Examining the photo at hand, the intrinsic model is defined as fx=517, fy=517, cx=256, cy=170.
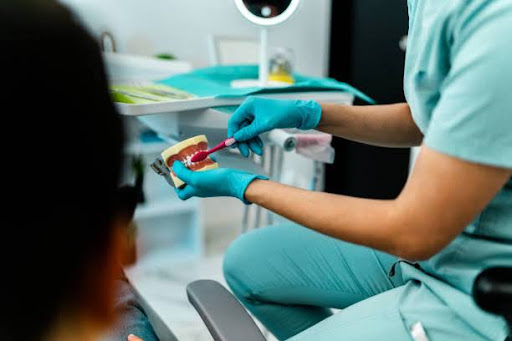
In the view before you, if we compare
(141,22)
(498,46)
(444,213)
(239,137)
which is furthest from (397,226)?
(141,22)

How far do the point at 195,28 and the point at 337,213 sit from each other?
1751 mm

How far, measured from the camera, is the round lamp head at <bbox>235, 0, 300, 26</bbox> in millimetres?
1293

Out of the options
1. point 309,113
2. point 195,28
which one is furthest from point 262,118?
point 195,28

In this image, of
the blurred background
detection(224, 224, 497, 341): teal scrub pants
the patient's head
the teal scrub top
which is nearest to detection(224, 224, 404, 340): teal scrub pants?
detection(224, 224, 497, 341): teal scrub pants

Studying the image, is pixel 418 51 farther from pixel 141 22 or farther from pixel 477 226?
pixel 141 22

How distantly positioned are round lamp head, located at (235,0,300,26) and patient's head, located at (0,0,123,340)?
0.96 metres

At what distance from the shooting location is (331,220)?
28.2 inches

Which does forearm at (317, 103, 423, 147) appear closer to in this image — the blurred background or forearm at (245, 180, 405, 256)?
forearm at (245, 180, 405, 256)

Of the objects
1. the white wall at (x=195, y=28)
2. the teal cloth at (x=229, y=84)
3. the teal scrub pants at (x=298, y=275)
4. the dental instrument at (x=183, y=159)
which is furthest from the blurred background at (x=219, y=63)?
the dental instrument at (x=183, y=159)

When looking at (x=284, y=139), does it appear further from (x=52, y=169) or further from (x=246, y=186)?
(x=52, y=169)

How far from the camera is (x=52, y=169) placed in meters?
0.37

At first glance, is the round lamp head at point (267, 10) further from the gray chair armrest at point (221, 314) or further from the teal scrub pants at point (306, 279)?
the gray chair armrest at point (221, 314)

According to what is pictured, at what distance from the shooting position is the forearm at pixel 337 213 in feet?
2.22

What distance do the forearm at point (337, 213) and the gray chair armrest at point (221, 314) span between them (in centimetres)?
15
